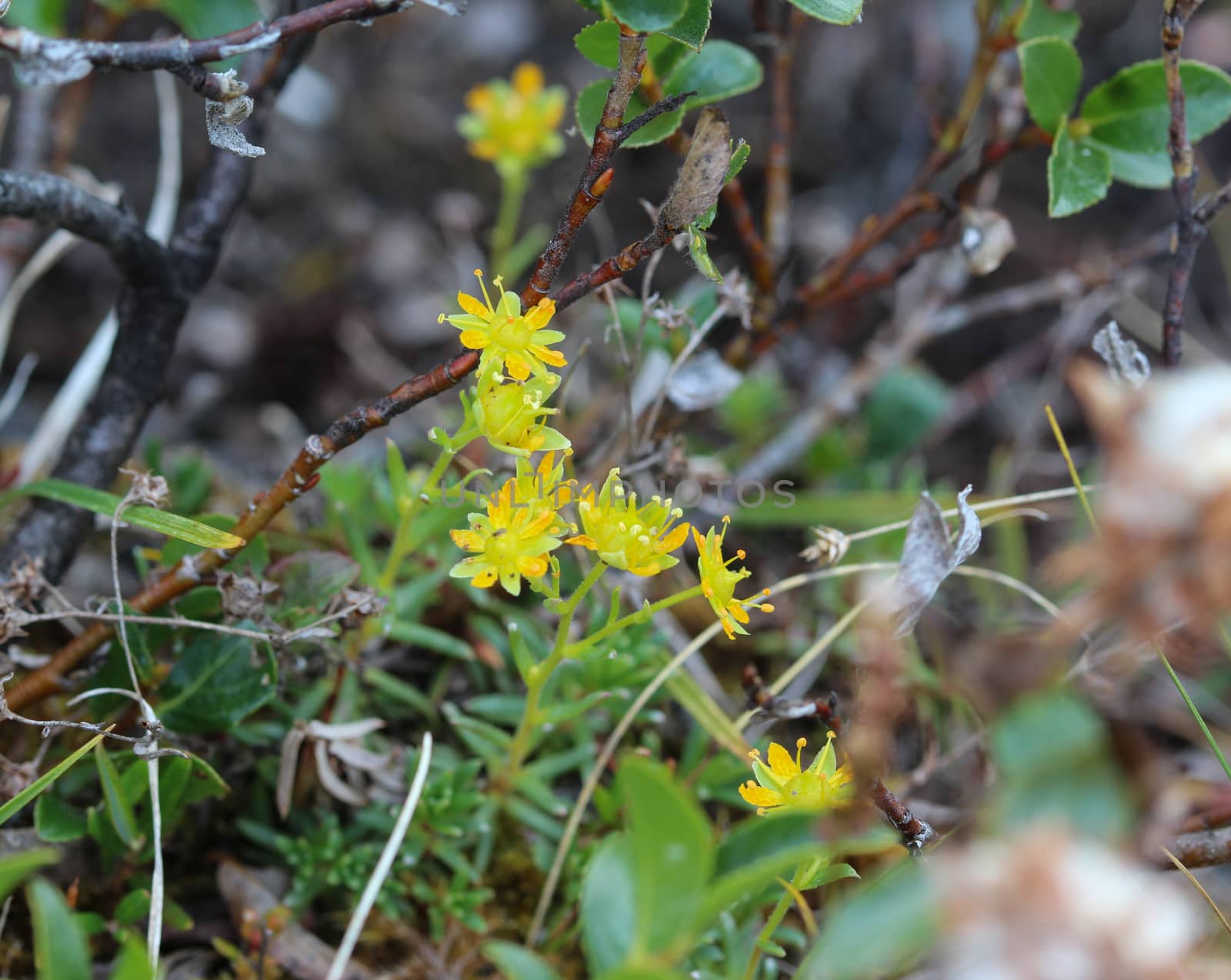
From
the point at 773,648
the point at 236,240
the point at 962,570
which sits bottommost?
the point at 773,648

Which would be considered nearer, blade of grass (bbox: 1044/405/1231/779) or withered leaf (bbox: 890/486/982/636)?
blade of grass (bbox: 1044/405/1231/779)

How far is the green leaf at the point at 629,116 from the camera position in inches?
58.6

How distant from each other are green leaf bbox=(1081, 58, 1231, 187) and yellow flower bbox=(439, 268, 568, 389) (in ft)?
3.53

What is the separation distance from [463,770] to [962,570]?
91 cm

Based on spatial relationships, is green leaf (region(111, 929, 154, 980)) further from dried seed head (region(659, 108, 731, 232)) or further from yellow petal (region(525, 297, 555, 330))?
dried seed head (region(659, 108, 731, 232))

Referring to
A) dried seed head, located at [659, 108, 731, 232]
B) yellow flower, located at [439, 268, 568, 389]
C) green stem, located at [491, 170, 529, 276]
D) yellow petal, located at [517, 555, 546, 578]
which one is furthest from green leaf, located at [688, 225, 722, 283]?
green stem, located at [491, 170, 529, 276]

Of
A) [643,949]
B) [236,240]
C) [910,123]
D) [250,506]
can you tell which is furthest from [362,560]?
[910,123]

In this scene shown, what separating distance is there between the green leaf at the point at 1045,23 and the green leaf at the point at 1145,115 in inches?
6.1

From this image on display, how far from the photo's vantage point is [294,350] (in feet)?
10.2

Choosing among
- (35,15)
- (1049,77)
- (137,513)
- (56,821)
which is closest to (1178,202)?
(1049,77)

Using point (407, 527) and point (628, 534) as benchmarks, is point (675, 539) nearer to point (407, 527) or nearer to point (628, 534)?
point (628, 534)

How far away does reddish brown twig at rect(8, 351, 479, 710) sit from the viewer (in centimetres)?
133

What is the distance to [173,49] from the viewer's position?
129cm

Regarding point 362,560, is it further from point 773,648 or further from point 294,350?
point 294,350
